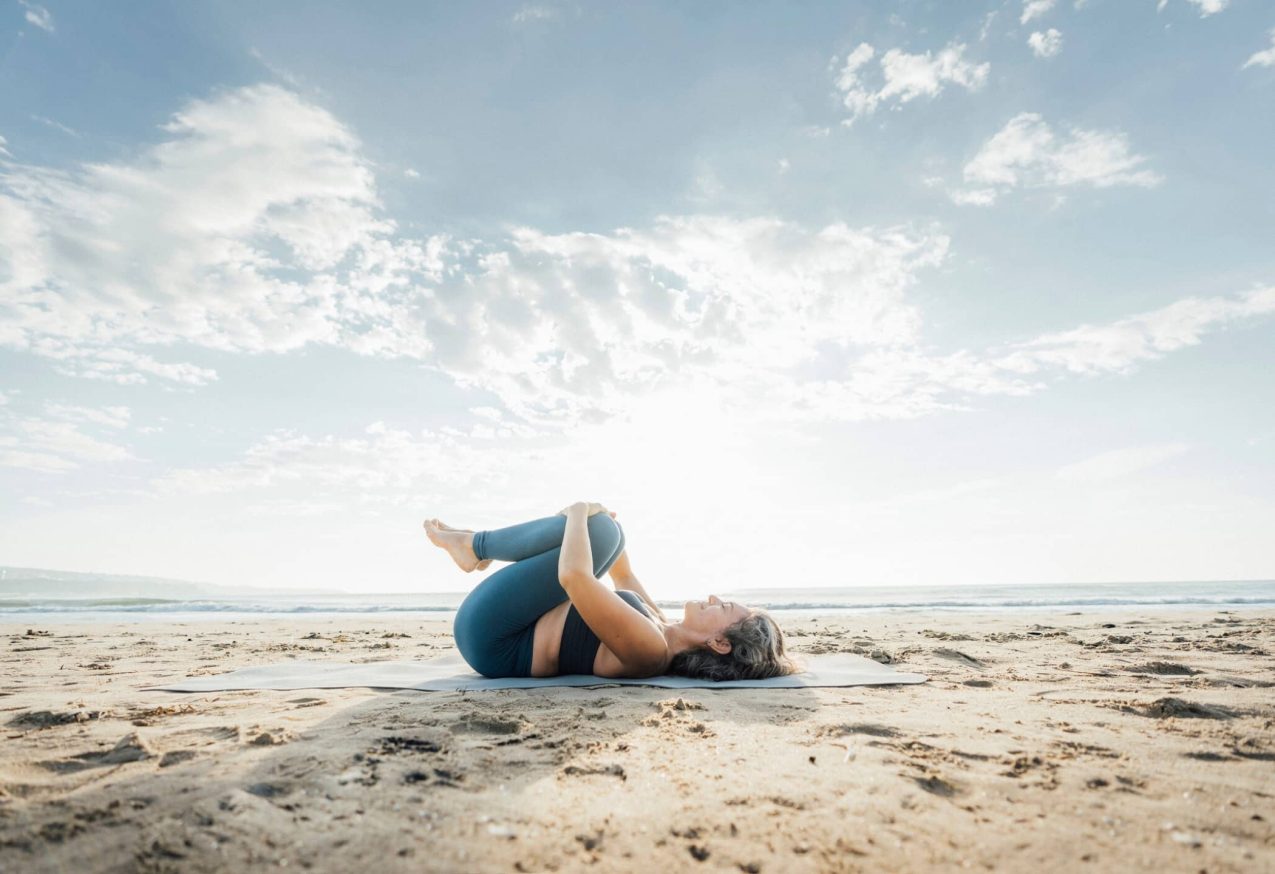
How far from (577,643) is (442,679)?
97cm

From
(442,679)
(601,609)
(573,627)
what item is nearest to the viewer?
(601,609)

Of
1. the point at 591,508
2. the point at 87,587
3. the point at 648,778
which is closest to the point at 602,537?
the point at 591,508

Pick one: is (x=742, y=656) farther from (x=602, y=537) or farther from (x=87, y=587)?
(x=87, y=587)

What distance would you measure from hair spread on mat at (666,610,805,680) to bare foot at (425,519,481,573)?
1643 mm

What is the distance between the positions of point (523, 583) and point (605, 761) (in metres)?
1.69

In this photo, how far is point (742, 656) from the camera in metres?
4.49

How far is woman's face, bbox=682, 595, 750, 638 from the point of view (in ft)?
14.8

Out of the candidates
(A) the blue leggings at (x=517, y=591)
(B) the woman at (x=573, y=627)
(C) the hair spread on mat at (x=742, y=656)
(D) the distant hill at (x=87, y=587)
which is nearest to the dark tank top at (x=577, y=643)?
(B) the woman at (x=573, y=627)

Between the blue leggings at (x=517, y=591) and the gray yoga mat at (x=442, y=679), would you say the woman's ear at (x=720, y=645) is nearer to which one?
the gray yoga mat at (x=442, y=679)

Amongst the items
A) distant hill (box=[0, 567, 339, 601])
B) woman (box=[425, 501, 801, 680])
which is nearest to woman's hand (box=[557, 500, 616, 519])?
woman (box=[425, 501, 801, 680])

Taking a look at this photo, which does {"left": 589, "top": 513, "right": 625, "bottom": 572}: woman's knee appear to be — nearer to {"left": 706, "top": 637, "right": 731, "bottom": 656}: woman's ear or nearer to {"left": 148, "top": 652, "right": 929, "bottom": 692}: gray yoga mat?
{"left": 148, "top": 652, "right": 929, "bottom": 692}: gray yoga mat

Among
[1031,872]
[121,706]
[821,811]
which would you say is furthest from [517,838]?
[121,706]

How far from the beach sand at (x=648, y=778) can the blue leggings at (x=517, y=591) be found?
1.71 ft

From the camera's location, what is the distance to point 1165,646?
6.52 metres
